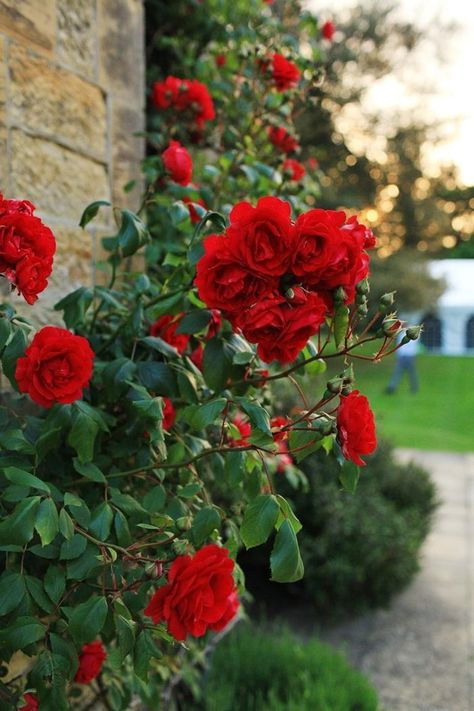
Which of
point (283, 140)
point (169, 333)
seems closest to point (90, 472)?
point (169, 333)

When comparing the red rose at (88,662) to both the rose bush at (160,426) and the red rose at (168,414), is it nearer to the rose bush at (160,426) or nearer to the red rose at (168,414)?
the rose bush at (160,426)

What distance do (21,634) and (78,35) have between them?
5.06ft

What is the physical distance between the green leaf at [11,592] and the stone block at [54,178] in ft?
3.12

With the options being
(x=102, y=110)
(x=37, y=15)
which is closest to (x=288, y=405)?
(x=102, y=110)

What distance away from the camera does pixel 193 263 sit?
133cm

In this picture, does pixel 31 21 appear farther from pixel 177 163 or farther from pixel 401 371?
pixel 401 371

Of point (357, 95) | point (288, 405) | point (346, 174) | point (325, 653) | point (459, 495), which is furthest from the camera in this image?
point (346, 174)

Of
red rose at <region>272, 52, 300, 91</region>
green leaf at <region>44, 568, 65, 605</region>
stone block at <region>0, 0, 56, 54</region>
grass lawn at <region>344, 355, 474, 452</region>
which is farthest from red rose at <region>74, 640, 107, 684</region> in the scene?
grass lawn at <region>344, 355, 474, 452</region>

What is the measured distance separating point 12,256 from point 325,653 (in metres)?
2.09

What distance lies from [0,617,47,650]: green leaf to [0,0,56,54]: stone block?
129 centimetres

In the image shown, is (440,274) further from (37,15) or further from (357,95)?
(37,15)

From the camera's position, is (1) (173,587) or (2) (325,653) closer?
(1) (173,587)

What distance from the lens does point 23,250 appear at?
113cm

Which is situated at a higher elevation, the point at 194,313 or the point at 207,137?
the point at 207,137
